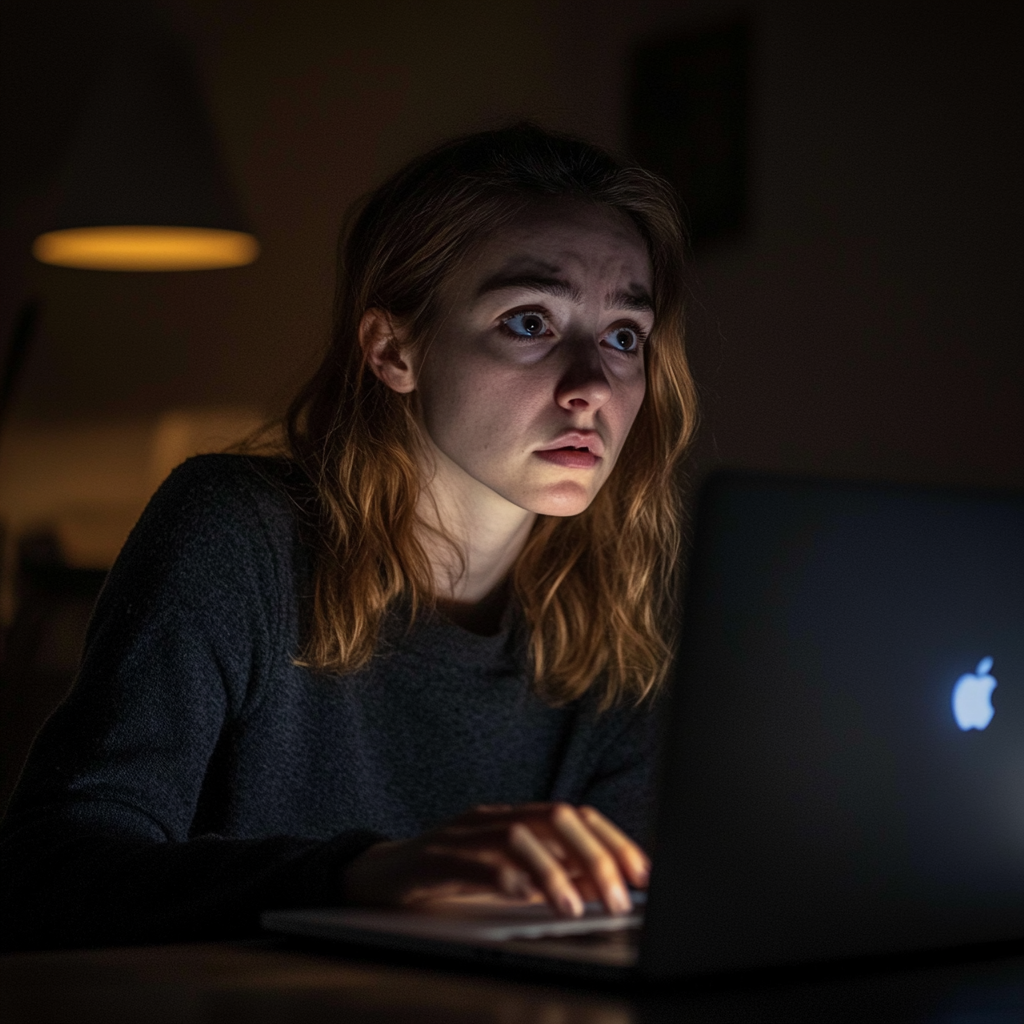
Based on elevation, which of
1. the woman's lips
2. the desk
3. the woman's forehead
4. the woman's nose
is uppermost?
the woman's forehead

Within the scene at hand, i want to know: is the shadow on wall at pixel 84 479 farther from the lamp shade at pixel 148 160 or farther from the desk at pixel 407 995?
the desk at pixel 407 995

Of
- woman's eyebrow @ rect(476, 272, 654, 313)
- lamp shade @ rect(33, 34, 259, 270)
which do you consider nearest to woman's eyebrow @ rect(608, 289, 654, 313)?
woman's eyebrow @ rect(476, 272, 654, 313)

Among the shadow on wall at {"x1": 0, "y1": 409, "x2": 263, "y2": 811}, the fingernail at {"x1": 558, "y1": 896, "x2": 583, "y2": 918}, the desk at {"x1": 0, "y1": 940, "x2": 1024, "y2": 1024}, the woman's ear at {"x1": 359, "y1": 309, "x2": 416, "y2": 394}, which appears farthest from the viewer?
the shadow on wall at {"x1": 0, "y1": 409, "x2": 263, "y2": 811}

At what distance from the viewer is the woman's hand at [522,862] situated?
2.32 feet

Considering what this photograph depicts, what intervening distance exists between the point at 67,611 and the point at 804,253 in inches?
51.5

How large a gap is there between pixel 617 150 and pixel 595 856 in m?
2.09

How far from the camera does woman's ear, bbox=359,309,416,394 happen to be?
1347mm

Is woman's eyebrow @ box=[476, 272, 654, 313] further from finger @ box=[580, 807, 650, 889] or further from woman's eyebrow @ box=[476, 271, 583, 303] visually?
finger @ box=[580, 807, 650, 889]

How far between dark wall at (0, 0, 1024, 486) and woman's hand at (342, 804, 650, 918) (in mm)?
815

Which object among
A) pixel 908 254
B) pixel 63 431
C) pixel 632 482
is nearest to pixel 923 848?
pixel 632 482

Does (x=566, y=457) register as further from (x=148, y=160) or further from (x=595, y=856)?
(x=148, y=160)

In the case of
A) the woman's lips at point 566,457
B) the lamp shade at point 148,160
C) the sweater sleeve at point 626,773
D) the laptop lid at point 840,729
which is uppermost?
the lamp shade at point 148,160

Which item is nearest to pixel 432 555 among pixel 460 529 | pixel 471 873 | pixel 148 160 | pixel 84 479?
pixel 460 529

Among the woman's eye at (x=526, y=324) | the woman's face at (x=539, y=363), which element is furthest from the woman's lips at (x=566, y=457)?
the woman's eye at (x=526, y=324)
